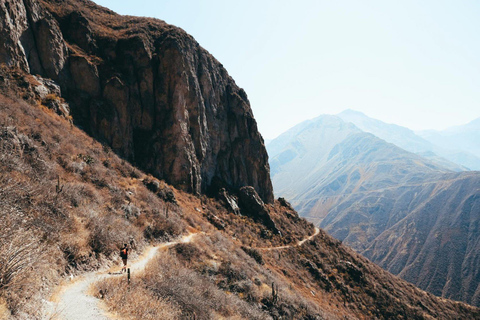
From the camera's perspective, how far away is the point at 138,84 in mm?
33438

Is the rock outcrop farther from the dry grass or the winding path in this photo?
the winding path

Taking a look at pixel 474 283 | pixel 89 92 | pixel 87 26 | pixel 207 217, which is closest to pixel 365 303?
pixel 207 217

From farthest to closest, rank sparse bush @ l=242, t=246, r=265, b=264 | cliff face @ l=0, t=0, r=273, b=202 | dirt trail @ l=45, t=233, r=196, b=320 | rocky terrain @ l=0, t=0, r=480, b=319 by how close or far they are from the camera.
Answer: sparse bush @ l=242, t=246, r=265, b=264 → cliff face @ l=0, t=0, r=273, b=202 → rocky terrain @ l=0, t=0, r=480, b=319 → dirt trail @ l=45, t=233, r=196, b=320

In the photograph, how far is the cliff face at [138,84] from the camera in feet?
83.5

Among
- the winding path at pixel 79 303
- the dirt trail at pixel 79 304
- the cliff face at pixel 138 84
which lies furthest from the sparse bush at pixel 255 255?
the dirt trail at pixel 79 304

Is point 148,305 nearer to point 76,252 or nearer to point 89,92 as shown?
point 76,252

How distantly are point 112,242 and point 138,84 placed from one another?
90.4 ft

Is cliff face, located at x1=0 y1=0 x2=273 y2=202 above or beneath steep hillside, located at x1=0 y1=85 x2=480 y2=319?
above

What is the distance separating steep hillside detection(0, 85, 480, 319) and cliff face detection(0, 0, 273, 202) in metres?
3.95

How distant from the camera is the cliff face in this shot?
25.4 m

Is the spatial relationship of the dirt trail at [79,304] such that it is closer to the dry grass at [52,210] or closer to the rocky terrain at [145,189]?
the rocky terrain at [145,189]

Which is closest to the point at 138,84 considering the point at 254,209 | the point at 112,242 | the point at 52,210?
the point at 254,209

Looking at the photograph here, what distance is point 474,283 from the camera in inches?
4476

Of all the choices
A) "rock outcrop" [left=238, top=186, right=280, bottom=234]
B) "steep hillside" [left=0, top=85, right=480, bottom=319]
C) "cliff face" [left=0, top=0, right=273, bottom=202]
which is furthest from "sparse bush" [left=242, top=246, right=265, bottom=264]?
"rock outcrop" [left=238, top=186, right=280, bottom=234]
